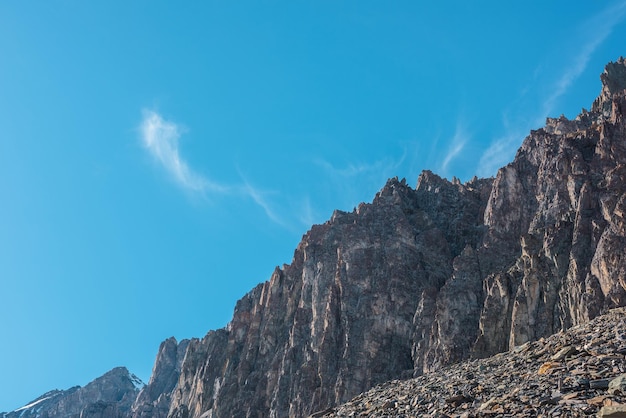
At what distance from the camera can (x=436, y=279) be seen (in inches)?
4545

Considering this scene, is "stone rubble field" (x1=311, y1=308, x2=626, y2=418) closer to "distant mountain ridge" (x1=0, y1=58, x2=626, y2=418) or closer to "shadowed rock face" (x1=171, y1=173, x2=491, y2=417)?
"distant mountain ridge" (x1=0, y1=58, x2=626, y2=418)

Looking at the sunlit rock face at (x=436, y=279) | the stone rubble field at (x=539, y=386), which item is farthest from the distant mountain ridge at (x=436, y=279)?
the stone rubble field at (x=539, y=386)

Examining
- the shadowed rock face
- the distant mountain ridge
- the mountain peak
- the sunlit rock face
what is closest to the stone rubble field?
the distant mountain ridge

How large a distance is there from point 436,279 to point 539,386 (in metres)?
80.9

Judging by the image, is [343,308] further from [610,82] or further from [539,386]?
[539,386]

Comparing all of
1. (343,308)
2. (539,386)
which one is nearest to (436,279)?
(343,308)

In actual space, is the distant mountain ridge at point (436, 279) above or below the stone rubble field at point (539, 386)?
above

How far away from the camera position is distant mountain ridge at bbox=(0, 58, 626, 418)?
83.4m

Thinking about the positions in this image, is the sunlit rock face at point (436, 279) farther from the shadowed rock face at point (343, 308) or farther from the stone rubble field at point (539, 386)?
the stone rubble field at point (539, 386)

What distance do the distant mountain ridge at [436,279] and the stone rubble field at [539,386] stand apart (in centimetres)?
2575

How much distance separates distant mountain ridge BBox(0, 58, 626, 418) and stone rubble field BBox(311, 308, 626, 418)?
84.5ft

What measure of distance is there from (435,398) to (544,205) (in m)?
64.2

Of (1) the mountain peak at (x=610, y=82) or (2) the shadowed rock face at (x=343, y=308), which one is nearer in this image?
(2) the shadowed rock face at (x=343, y=308)

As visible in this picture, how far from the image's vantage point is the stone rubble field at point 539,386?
3014 cm
